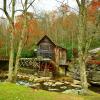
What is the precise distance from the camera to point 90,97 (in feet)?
47.1

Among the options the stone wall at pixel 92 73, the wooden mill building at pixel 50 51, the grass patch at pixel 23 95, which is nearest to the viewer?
the grass patch at pixel 23 95

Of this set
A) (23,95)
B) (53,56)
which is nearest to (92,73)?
(53,56)

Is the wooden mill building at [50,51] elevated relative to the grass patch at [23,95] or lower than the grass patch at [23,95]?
elevated

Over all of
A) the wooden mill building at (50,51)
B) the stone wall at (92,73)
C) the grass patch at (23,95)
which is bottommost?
the stone wall at (92,73)

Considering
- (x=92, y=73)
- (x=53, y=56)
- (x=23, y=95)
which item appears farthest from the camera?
(x=53, y=56)

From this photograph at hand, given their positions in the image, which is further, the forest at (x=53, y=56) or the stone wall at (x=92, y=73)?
the stone wall at (x=92, y=73)

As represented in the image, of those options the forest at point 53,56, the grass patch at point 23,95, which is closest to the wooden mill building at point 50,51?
the forest at point 53,56

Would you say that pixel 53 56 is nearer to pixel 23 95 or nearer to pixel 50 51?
pixel 50 51

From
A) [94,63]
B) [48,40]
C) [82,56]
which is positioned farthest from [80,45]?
[48,40]

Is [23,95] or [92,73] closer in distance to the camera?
[23,95]

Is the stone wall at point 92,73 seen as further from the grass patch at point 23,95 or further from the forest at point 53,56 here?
the grass patch at point 23,95

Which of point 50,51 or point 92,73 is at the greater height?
point 50,51

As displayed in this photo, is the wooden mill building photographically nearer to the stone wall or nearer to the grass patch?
the stone wall

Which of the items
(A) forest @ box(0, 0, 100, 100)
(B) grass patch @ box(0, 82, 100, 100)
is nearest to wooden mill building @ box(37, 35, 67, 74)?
(A) forest @ box(0, 0, 100, 100)
